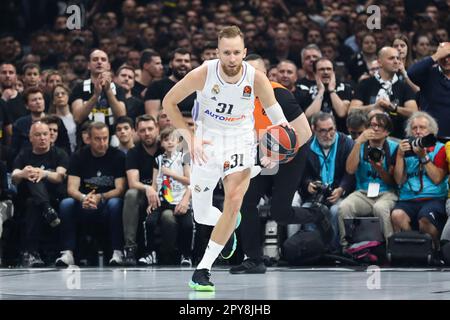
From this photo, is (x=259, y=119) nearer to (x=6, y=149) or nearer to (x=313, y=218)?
(x=313, y=218)

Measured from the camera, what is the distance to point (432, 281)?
9.00m

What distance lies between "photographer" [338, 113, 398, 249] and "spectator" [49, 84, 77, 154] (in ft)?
11.7

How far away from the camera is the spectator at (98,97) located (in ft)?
41.1

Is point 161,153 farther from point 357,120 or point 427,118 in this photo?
point 427,118

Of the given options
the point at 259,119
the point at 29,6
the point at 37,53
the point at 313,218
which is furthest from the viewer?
the point at 29,6

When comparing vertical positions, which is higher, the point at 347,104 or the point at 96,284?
the point at 347,104

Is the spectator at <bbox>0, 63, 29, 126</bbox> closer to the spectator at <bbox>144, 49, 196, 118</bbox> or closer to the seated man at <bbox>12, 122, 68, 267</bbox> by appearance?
the seated man at <bbox>12, 122, 68, 267</bbox>

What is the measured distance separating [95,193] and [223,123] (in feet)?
12.4

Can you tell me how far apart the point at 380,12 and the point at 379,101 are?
11.4 feet

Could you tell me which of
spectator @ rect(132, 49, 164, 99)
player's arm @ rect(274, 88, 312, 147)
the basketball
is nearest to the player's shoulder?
the basketball

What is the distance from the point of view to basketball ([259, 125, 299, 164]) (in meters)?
9.64

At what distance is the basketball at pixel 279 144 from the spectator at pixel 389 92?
7.00ft

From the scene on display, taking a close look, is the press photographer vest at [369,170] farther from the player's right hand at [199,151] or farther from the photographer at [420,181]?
the player's right hand at [199,151]
